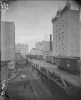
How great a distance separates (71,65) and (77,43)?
5.21 metres

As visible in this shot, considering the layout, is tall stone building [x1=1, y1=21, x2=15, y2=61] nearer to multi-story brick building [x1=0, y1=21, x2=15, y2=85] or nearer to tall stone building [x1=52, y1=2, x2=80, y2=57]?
multi-story brick building [x1=0, y1=21, x2=15, y2=85]

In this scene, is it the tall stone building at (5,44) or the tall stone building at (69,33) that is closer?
the tall stone building at (5,44)

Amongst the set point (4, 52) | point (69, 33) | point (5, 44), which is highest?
point (69, 33)

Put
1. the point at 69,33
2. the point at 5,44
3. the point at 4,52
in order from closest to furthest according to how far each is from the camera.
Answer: the point at 4,52 → the point at 5,44 → the point at 69,33

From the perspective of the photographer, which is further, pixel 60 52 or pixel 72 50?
pixel 60 52

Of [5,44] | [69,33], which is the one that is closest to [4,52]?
[5,44]

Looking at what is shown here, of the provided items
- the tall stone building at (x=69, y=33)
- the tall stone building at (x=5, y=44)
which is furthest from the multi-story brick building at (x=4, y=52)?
the tall stone building at (x=69, y=33)

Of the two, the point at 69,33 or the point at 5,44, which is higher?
the point at 69,33

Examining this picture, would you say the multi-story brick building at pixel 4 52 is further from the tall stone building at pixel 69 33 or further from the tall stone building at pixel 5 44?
the tall stone building at pixel 69 33

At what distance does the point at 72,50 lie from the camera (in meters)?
8.92

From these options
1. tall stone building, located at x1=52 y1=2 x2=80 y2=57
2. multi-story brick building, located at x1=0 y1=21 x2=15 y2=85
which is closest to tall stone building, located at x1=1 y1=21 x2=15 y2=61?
multi-story brick building, located at x1=0 y1=21 x2=15 y2=85

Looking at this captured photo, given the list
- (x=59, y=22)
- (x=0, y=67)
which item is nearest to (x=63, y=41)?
(x=59, y=22)

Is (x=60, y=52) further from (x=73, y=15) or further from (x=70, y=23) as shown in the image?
(x=73, y=15)

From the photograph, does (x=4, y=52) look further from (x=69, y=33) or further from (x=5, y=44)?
(x=69, y=33)
